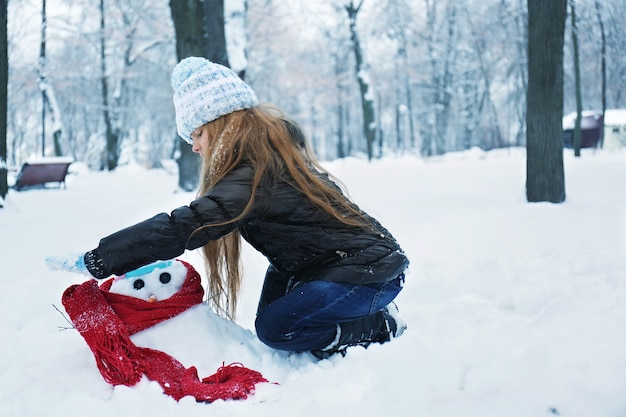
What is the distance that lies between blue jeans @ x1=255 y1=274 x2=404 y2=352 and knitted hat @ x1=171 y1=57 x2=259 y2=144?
759mm

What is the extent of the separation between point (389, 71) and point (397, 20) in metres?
7.98

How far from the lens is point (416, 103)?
115 ft

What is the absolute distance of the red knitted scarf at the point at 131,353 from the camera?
181cm

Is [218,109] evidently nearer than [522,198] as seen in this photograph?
Yes

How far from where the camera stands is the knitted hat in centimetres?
207

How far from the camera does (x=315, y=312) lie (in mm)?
2051

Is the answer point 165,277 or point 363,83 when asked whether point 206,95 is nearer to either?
point 165,277

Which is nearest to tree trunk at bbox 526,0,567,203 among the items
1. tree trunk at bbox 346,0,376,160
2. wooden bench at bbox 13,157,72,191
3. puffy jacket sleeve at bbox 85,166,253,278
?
puffy jacket sleeve at bbox 85,166,253,278

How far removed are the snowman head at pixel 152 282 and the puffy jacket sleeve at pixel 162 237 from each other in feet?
1.10

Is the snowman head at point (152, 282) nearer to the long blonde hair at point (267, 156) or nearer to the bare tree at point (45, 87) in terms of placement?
the long blonde hair at point (267, 156)

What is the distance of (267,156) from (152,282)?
2.34 ft

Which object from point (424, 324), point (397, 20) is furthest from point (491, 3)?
point (424, 324)

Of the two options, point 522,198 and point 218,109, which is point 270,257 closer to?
point 218,109

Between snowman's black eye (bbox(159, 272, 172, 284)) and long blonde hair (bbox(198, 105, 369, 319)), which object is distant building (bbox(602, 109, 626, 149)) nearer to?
long blonde hair (bbox(198, 105, 369, 319))
